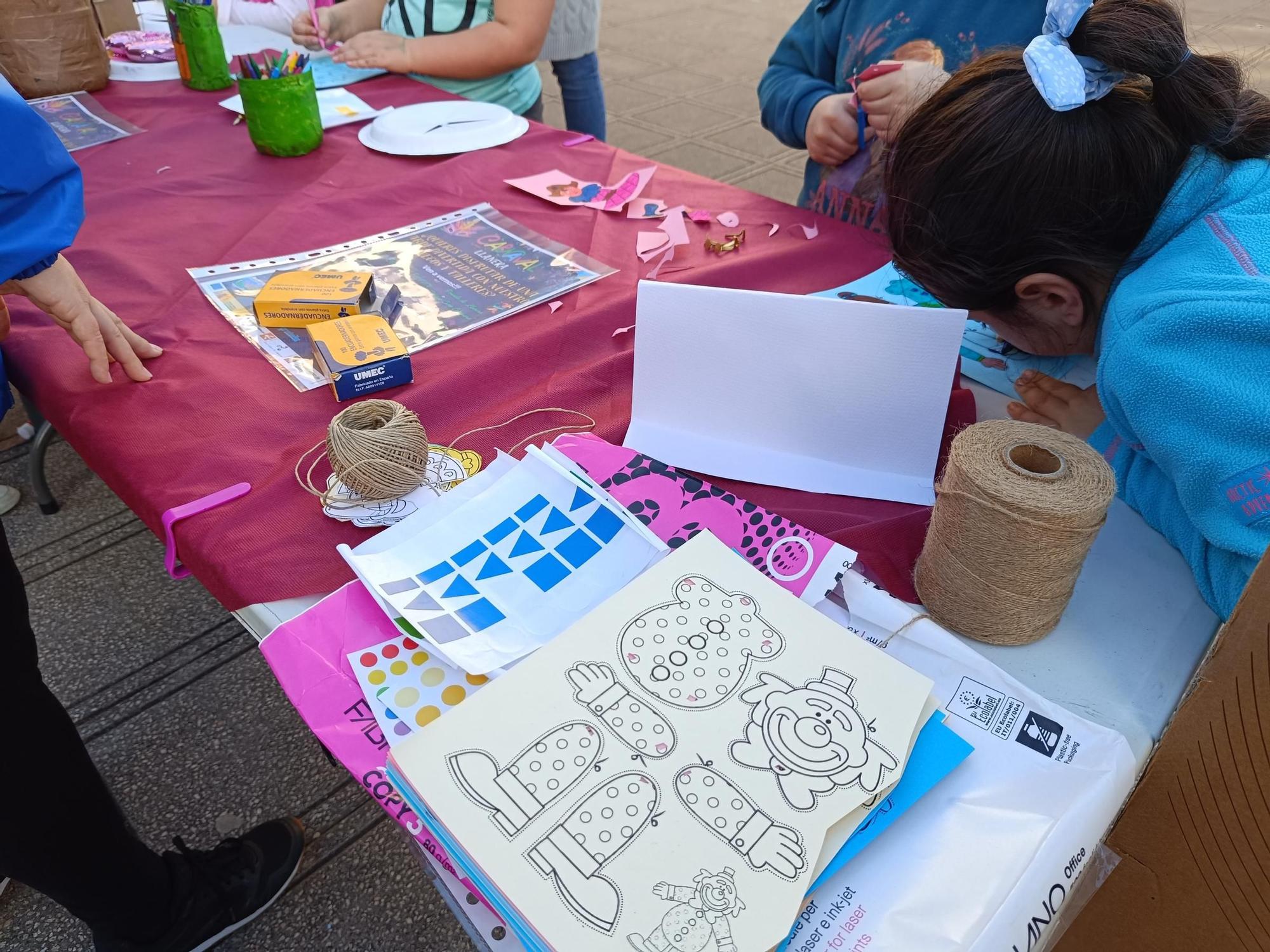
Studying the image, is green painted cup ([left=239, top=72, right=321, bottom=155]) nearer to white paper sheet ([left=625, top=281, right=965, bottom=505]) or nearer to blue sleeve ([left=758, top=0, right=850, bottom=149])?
blue sleeve ([left=758, top=0, right=850, bottom=149])

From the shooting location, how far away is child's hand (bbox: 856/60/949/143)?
1.00m

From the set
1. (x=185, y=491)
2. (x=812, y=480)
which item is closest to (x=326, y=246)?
(x=185, y=491)

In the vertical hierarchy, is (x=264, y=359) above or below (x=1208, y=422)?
below

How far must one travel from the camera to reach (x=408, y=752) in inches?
19.3

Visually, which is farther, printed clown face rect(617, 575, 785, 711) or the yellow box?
the yellow box

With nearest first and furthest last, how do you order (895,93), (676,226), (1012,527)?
(1012,527) < (895,93) < (676,226)

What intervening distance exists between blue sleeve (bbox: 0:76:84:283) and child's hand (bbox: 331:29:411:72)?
958 mm

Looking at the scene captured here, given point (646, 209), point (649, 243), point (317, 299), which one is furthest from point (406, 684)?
point (646, 209)

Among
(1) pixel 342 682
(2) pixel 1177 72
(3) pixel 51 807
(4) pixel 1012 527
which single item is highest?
(2) pixel 1177 72

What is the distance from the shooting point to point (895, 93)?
3.43ft

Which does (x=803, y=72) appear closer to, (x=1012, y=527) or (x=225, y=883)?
(x=1012, y=527)

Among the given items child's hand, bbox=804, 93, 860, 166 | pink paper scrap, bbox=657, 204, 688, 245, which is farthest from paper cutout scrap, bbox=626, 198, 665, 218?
child's hand, bbox=804, 93, 860, 166

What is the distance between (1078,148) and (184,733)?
58.3 inches

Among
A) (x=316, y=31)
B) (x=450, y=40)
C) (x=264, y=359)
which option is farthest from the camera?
(x=316, y=31)
